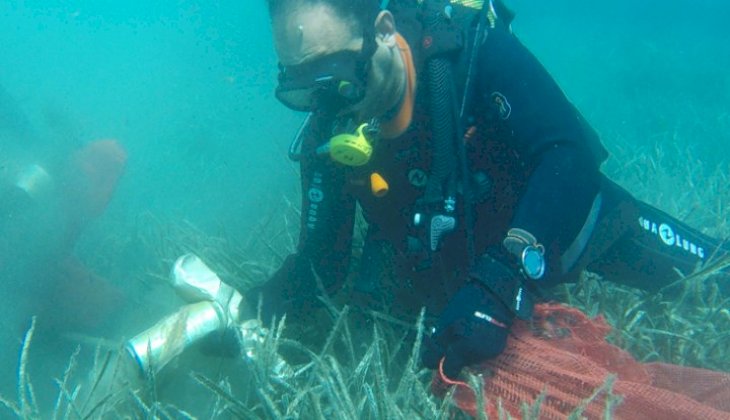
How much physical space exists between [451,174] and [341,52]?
67 cm

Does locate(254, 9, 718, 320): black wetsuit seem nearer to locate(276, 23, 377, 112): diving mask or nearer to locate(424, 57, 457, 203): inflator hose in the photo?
locate(424, 57, 457, 203): inflator hose

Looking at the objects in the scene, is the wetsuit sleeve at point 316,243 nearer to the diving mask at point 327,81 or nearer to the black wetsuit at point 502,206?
the black wetsuit at point 502,206

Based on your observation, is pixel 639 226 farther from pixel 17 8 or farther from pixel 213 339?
pixel 17 8

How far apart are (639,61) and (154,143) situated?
16628 mm

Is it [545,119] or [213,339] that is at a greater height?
[545,119]

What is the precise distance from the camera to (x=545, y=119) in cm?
200

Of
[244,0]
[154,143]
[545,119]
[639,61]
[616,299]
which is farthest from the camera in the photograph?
[244,0]

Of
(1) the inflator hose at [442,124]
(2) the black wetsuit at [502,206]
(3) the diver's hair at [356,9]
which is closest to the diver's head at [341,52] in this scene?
(3) the diver's hair at [356,9]

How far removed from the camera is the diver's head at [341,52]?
1.90 metres

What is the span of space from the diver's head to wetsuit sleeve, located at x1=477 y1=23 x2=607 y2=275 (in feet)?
1.47

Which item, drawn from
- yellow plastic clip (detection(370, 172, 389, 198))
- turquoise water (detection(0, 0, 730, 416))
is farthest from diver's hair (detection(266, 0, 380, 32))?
turquoise water (detection(0, 0, 730, 416))

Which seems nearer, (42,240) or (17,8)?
(42,240)

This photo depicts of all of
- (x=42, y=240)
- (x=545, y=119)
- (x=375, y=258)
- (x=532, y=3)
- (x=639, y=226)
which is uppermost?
(x=532, y=3)

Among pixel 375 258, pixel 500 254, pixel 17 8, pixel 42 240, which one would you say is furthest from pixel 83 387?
pixel 17 8
